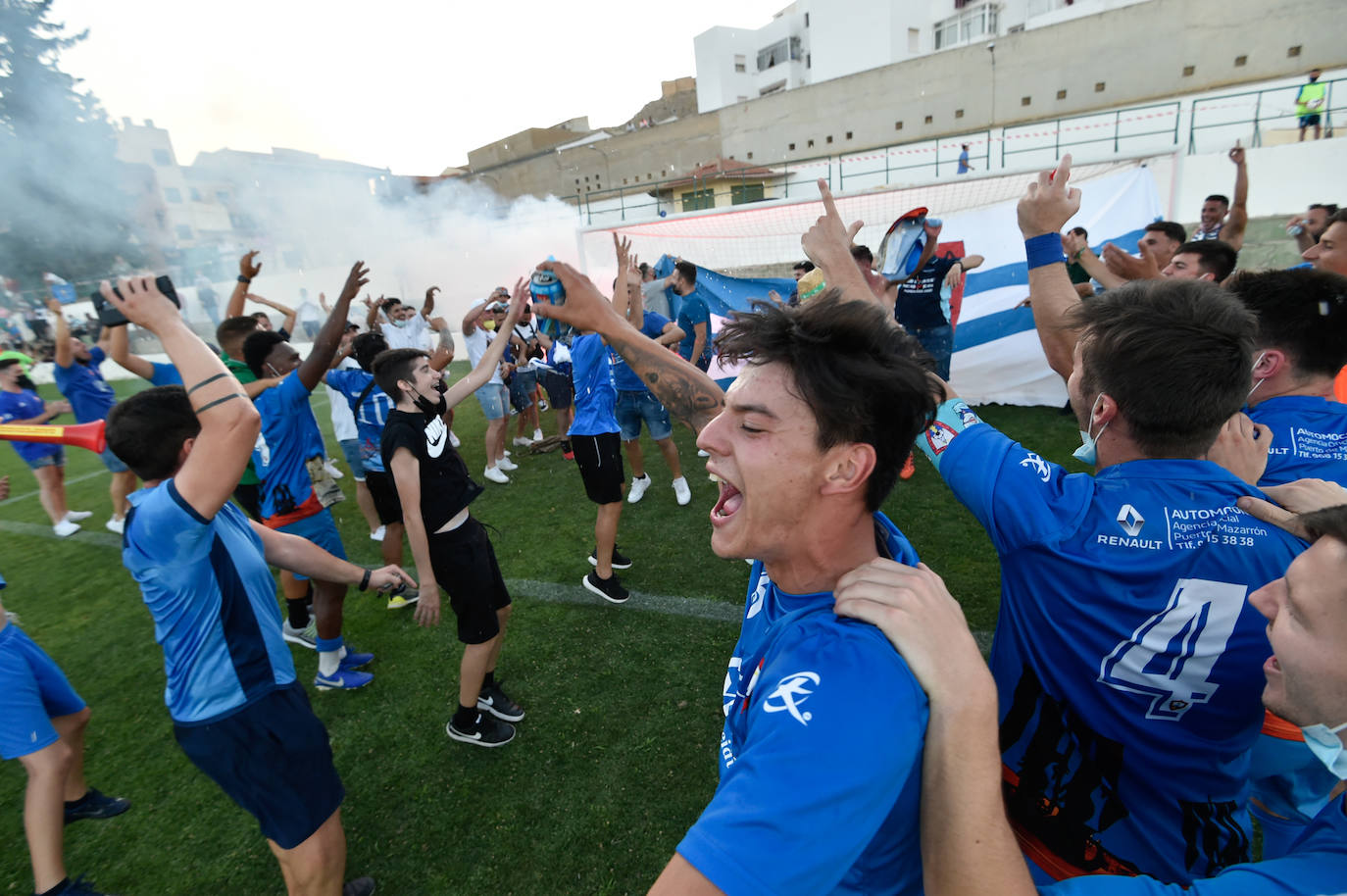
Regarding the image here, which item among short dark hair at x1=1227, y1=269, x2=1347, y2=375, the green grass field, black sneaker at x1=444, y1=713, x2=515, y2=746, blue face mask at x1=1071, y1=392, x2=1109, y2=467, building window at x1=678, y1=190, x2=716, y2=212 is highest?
building window at x1=678, y1=190, x2=716, y2=212

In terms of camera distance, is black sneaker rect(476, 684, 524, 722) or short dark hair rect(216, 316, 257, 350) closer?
black sneaker rect(476, 684, 524, 722)

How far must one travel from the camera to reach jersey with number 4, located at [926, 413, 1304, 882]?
1516 mm

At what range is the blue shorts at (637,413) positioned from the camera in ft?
21.2

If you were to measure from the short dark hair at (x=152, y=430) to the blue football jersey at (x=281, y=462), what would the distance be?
6.77 feet

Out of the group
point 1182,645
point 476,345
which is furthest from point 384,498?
point 1182,645

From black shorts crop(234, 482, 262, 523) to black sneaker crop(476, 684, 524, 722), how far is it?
2.50 m

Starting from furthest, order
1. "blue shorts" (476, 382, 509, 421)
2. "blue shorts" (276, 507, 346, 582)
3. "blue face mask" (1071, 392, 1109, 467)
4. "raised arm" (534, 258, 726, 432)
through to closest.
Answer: "blue shorts" (476, 382, 509, 421)
"blue shorts" (276, 507, 346, 582)
"raised arm" (534, 258, 726, 432)
"blue face mask" (1071, 392, 1109, 467)

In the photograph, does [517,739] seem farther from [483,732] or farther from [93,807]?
[93,807]

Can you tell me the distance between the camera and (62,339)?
6.63 m

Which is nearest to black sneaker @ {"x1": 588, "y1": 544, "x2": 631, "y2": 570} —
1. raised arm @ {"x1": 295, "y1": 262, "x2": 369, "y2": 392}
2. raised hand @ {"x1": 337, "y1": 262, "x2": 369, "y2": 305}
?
raised arm @ {"x1": 295, "y1": 262, "x2": 369, "y2": 392}

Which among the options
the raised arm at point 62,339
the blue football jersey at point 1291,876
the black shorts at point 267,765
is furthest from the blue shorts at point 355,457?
the blue football jersey at point 1291,876

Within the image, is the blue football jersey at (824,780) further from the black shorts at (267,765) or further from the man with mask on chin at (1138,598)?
the black shorts at (267,765)

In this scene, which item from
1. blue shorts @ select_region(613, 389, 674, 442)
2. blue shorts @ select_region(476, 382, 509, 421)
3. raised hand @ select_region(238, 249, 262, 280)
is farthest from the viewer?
blue shorts @ select_region(476, 382, 509, 421)

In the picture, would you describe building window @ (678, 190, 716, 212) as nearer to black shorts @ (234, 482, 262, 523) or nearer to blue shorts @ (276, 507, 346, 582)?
black shorts @ (234, 482, 262, 523)
